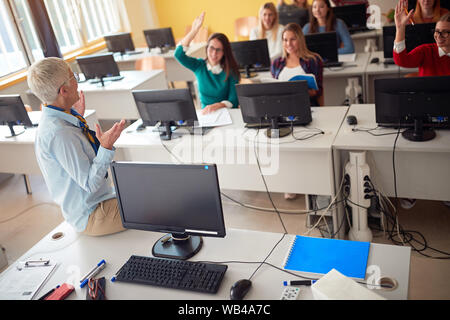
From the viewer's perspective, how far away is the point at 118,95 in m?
4.54

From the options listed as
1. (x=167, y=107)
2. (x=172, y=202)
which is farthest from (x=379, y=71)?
(x=172, y=202)

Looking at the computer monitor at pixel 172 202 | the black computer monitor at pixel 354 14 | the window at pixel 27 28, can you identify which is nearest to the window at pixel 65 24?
the window at pixel 27 28

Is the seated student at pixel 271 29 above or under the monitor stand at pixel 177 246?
above

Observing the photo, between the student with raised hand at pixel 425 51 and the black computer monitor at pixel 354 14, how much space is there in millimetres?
2567

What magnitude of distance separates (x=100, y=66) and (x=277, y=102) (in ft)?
9.40

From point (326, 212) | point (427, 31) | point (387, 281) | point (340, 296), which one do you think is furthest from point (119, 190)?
point (427, 31)

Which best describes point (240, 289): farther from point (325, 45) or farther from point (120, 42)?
point (120, 42)

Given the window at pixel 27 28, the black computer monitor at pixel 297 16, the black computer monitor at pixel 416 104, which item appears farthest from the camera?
the black computer monitor at pixel 297 16

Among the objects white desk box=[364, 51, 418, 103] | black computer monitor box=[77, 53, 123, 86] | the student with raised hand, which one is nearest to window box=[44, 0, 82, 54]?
black computer monitor box=[77, 53, 123, 86]

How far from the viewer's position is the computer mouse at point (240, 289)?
1.42 metres

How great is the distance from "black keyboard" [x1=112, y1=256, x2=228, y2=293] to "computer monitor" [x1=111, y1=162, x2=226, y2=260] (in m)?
0.07

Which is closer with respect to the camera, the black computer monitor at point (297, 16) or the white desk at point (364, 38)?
the white desk at point (364, 38)

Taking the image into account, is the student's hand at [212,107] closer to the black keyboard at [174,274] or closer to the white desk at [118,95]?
the white desk at [118,95]

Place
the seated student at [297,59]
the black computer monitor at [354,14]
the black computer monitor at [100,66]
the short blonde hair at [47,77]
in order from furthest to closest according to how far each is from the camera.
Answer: the black computer monitor at [354,14] < the black computer monitor at [100,66] < the seated student at [297,59] < the short blonde hair at [47,77]
